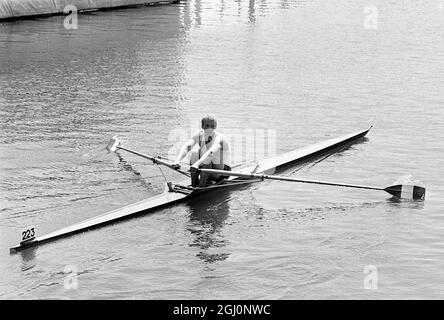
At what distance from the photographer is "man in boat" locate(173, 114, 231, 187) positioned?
71.9 ft

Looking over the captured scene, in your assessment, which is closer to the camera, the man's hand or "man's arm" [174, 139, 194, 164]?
the man's hand

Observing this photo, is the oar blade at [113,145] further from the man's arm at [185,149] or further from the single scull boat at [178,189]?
the man's arm at [185,149]

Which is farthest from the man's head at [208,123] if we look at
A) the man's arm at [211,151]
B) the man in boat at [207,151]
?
the man's arm at [211,151]

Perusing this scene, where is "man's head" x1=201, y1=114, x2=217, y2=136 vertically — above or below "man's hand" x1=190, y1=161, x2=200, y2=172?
above

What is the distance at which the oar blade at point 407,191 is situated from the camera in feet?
74.7

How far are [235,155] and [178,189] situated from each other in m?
4.59

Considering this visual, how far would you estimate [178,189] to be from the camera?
21.8m

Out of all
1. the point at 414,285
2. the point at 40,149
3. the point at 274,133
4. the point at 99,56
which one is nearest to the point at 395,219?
the point at 414,285

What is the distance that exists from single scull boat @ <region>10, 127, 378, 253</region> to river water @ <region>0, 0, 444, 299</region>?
240mm

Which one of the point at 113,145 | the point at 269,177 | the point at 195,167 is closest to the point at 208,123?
the point at 195,167

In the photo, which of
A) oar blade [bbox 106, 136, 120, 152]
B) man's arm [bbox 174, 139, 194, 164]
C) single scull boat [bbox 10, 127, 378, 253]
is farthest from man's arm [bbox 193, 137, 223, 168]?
oar blade [bbox 106, 136, 120, 152]

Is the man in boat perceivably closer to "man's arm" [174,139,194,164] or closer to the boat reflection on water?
"man's arm" [174,139,194,164]

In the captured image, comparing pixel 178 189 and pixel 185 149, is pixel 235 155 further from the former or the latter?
pixel 178 189

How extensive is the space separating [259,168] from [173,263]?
6324 mm
